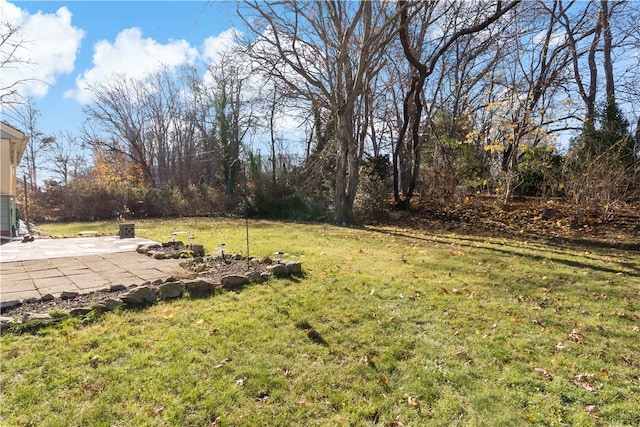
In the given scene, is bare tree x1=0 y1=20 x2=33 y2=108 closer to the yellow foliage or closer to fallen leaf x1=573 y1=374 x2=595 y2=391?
the yellow foliage

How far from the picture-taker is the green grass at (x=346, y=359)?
7.72 feet

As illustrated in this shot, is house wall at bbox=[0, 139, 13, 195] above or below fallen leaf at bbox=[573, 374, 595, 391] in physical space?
above

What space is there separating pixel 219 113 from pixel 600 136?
1996 centimetres

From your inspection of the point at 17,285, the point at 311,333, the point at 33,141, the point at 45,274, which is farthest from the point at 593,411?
the point at 33,141

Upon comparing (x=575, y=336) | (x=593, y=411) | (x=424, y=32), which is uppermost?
(x=424, y=32)

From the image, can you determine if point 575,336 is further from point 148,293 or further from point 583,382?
point 148,293

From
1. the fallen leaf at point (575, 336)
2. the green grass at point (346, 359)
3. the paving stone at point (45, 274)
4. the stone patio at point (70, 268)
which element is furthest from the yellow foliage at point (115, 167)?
the fallen leaf at point (575, 336)

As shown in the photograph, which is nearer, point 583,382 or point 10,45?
point 583,382

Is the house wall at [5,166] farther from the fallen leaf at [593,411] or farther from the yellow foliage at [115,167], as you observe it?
the yellow foliage at [115,167]

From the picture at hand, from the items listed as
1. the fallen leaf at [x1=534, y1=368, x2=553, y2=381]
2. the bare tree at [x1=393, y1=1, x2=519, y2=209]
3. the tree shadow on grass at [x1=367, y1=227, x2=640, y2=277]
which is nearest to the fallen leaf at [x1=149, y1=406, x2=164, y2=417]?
the fallen leaf at [x1=534, y1=368, x2=553, y2=381]

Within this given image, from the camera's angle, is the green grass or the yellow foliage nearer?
the green grass

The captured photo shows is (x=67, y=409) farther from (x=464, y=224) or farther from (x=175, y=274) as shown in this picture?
(x=464, y=224)

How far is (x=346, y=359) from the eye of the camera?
3.01 m

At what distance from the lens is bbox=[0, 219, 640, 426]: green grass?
7.72ft
